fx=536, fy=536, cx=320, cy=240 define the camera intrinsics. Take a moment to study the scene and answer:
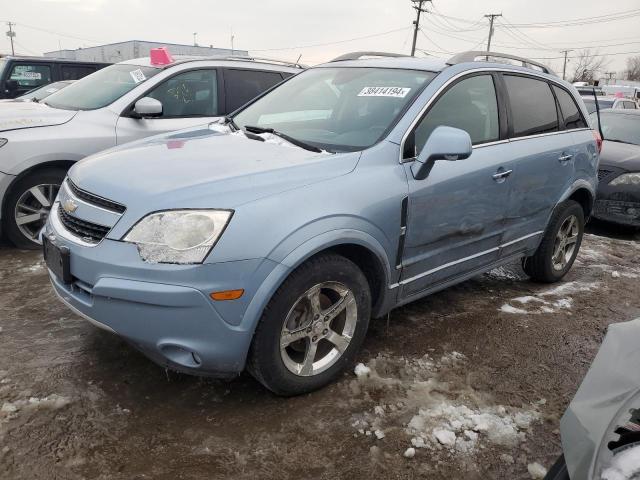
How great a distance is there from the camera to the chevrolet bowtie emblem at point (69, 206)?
268 centimetres

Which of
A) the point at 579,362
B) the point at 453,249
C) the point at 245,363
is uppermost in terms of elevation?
the point at 453,249

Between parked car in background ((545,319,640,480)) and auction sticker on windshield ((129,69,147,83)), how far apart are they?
478 cm

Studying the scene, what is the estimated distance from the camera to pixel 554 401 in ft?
9.59

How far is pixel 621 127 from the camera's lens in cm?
803

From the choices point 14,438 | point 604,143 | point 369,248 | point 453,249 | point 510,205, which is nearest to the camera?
point 14,438

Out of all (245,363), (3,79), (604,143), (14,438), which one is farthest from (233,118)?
(3,79)

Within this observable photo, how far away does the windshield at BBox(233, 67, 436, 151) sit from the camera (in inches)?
123

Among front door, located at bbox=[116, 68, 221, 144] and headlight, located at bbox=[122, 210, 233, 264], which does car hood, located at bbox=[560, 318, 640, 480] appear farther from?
front door, located at bbox=[116, 68, 221, 144]

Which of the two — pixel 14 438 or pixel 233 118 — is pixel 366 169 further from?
pixel 14 438

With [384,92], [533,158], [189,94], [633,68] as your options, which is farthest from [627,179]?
[633,68]

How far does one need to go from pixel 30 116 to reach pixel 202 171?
302 cm

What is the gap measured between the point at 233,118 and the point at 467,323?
2.24 metres

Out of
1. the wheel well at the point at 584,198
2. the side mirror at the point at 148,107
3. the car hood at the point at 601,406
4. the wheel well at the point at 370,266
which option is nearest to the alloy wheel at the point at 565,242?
the wheel well at the point at 584,198

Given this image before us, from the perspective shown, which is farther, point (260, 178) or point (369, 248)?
point (369, 248)
